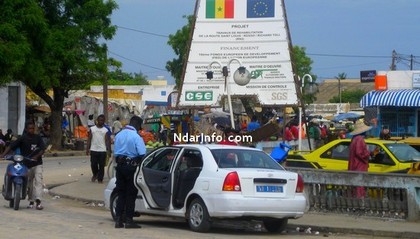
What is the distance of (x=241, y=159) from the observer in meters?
14.5

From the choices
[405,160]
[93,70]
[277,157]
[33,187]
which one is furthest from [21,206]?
[93,70]

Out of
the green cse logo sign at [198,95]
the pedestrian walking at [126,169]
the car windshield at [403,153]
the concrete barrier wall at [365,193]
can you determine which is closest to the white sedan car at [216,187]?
the pedestrian walking at [126,169]

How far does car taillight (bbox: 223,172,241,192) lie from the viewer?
44.8 feet

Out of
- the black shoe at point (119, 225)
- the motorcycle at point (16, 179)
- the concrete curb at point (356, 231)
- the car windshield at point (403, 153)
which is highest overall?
the car windshield at point (403, 153)

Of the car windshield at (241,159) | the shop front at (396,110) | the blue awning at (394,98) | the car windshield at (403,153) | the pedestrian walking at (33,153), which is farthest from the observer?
the shop front at (396,110)

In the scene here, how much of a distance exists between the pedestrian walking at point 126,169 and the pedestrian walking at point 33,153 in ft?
11.3

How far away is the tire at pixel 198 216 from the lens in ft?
45.7

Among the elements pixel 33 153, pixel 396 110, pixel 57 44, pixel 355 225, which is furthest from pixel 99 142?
pixel 57 44

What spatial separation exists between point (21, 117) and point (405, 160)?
33.7 meters

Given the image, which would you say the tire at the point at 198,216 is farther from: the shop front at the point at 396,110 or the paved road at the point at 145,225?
the shop front at the point at 396,110

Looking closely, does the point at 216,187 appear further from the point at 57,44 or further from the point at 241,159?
the point at 57,44

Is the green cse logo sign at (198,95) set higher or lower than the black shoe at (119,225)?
higher

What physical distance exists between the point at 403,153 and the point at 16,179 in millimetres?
8777

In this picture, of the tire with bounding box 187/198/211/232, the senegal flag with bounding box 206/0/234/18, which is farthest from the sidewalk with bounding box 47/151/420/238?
the senegal flag with bounding box 206/0/234/18
